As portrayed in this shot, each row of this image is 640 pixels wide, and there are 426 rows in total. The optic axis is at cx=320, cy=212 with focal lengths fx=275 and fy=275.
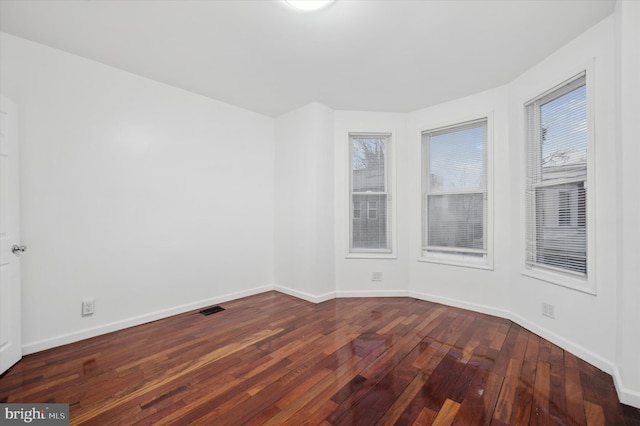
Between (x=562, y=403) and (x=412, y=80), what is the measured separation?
121 inches

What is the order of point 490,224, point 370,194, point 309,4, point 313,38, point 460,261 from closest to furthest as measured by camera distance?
point 309,4 → point 313,38 → point 490,224 → point 460,261 → point 370,194

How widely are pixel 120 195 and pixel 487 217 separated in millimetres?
4179

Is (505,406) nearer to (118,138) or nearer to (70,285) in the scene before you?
(70,285)

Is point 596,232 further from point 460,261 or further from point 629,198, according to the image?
point 460,261

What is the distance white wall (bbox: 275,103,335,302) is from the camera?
379cm

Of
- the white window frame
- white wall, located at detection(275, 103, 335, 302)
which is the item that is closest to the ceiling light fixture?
white wall, located at detection(275, 103, 335, 302)

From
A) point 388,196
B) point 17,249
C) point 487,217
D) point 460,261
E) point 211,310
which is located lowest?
point 211,310

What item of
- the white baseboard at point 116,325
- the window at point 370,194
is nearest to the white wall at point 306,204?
the window at point 370,194

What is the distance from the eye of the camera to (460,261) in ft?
11.7

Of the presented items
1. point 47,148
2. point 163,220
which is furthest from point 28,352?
point 47,148

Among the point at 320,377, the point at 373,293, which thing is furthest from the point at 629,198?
the point at 373,293

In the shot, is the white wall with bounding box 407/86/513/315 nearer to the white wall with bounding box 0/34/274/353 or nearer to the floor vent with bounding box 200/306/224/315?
the white wall with bounding box 0/34/274/353

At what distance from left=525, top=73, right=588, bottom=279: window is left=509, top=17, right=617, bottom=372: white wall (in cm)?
15

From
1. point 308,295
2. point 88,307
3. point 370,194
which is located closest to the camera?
point 88,307
